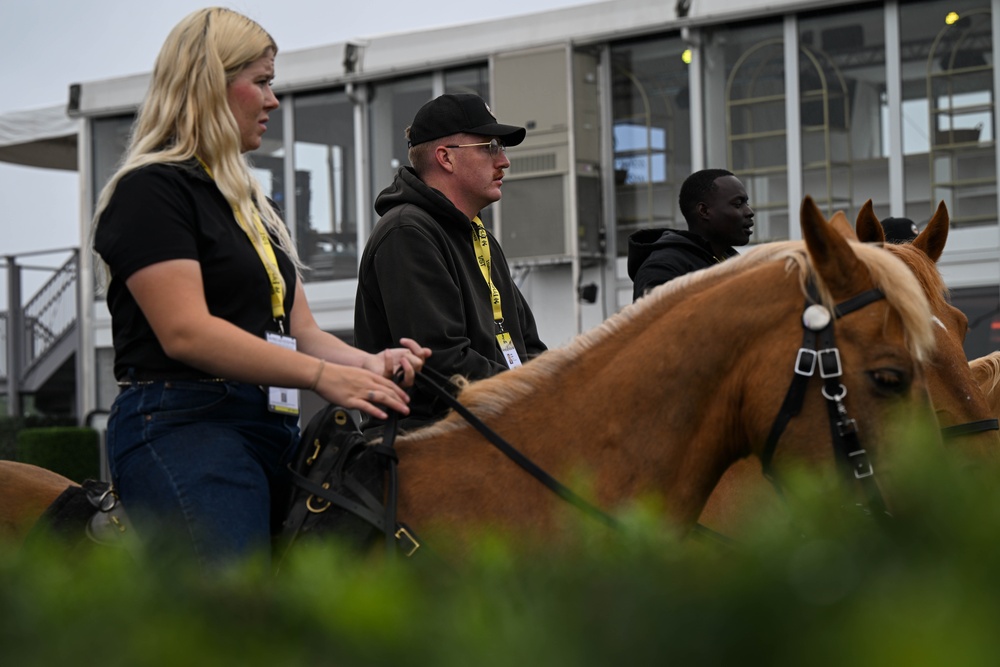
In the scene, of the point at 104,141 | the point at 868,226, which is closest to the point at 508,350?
the point at 868,226

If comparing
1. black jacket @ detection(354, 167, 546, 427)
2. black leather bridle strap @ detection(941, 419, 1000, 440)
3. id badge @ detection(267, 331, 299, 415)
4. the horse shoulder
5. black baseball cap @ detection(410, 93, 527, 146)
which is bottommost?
the horse shoulder

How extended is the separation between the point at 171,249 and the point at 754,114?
11641 millimetres

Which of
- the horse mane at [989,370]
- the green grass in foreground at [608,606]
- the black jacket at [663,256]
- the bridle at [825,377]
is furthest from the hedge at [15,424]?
the green grass in foreground at [608,606]

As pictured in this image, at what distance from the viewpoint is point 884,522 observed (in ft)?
3.30

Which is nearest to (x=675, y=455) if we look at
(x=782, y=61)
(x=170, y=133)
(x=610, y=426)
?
(x=610, y=426)

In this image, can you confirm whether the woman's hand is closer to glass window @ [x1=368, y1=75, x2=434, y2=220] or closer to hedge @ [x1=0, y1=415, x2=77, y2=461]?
glass window @ [x1=368, y1=75, x2=434, y2=220]

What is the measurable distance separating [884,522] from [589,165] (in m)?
13.3

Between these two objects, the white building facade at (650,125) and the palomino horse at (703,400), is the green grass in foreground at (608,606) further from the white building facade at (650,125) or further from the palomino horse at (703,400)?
the white building facade at (650,125)

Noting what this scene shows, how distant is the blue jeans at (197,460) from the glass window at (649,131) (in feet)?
37.0

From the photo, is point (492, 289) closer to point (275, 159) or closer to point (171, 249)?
point (171, 249)

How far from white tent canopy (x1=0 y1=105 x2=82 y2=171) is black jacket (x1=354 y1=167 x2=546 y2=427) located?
50.9 feet

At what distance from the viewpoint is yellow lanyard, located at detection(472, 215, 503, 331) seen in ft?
12.8

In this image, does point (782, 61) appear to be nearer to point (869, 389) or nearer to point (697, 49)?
point (697, 49)

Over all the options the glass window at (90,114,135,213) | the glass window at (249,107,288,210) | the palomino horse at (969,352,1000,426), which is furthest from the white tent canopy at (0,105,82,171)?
the palomino horse at (969,352,1000,426)
